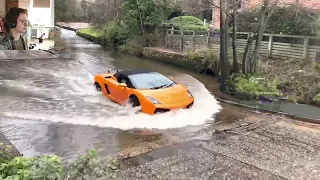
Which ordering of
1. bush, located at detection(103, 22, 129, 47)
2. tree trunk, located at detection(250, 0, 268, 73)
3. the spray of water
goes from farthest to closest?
bush, located at detection(103, 22, 129, 47) → tree trunk, located at detection(250, 0, 268, 73) → the spray of water

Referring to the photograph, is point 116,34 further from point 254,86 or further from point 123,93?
point 123,93

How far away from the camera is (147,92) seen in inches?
391

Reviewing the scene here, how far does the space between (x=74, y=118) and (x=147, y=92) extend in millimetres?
2288

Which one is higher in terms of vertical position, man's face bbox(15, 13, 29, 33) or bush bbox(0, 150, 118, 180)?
man's face bbox(15, 13, 29, 33)

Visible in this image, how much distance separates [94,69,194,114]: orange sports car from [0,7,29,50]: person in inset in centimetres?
822

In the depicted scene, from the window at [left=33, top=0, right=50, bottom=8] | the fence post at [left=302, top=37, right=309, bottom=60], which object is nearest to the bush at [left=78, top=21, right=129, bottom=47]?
the window at [left=33, top=0, right=50, bottom=8]

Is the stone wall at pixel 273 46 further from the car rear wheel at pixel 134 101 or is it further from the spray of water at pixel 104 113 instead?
the car rear wheel at pixel 134 101

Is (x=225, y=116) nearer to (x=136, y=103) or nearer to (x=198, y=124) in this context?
(x=198, y=124)

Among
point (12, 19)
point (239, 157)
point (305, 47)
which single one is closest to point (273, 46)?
point (305, 47)

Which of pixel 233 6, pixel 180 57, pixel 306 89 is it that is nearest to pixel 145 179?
pixel 306 89

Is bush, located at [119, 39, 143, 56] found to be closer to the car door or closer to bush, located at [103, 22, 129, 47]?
bush, located at [103, 22, 129, 47]

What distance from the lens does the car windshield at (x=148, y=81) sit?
10445mm

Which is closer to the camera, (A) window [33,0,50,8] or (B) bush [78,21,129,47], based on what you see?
(A) window [33,0,50,8]

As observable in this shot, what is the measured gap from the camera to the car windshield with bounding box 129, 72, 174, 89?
10445 millimetres
